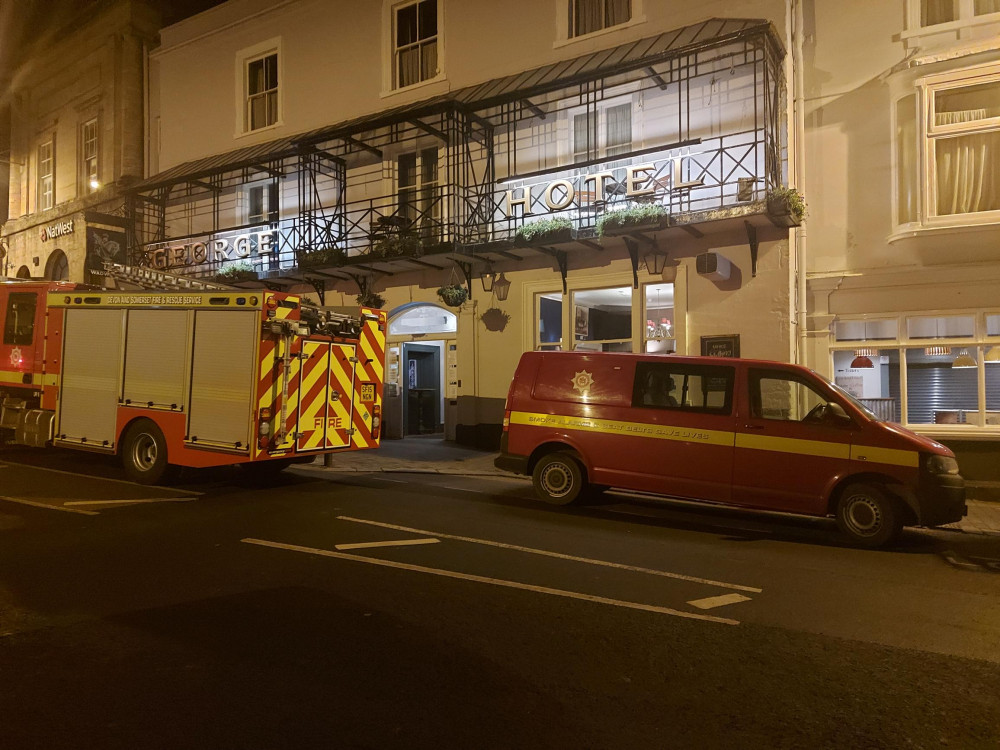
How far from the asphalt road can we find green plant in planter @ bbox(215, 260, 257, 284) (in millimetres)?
10704

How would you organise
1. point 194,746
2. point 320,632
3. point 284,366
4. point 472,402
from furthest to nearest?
point 472,402 < point 284,366 < point 320,632 < point 194,746

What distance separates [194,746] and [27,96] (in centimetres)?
→ 3138

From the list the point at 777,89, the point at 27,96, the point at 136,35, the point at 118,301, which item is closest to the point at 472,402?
the point at 118,301

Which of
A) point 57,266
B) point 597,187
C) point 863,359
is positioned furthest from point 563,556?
point 57,266

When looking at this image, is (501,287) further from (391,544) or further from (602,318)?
(391,544)

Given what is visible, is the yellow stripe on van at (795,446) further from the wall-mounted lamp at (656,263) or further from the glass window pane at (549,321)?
the glass window pane at (549,321)

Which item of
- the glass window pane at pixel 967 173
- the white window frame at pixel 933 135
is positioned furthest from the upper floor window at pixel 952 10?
the glass window pane at pixel 967 173

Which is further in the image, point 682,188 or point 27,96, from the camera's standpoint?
point 27,96

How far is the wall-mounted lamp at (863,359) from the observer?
13.2 m

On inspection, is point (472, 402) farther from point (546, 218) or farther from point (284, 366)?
point (284, 366)

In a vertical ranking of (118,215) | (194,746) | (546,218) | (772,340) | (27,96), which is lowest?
(194,746)

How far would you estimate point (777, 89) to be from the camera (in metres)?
13.0

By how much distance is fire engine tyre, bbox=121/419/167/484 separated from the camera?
9992mm

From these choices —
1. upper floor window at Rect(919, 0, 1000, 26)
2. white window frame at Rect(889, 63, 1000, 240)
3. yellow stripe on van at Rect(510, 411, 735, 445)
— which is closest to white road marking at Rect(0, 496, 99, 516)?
yellow stripe on van at Rect(510, 411, 735, 445)
